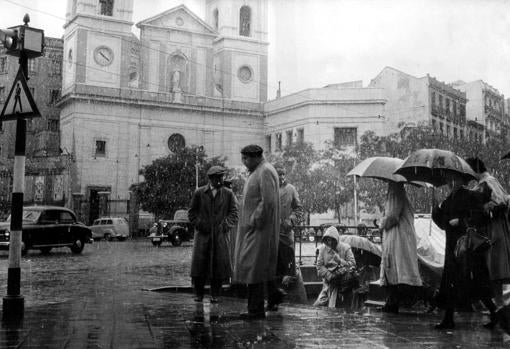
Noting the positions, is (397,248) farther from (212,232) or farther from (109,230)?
(109,230)

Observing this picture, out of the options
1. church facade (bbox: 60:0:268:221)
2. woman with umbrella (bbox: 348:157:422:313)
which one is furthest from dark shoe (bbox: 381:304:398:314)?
church facade (bbox: 60:0:268:221)

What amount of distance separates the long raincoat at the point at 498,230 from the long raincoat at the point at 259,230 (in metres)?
2.09

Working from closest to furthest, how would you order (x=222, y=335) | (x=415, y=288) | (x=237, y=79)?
(x=222, y=335)
(x=415, y=288)
(x=237, y=79)

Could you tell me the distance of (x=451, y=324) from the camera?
18.7 feet

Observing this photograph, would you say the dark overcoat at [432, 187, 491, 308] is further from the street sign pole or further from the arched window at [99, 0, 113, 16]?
the arched window at [99, 0, 113, 16]

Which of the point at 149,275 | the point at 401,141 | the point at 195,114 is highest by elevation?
the point at 195,114

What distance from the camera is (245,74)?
52.0m

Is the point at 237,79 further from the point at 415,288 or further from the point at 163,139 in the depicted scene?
the point at 415,288

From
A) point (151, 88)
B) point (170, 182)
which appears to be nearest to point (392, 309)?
point (170, 182)

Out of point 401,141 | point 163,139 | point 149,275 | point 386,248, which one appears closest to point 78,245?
point 149,275

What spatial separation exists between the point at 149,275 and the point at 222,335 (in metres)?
7.79

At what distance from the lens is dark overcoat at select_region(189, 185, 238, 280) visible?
7.59 m

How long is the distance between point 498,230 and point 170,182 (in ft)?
117

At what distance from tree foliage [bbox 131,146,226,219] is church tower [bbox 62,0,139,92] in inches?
355
